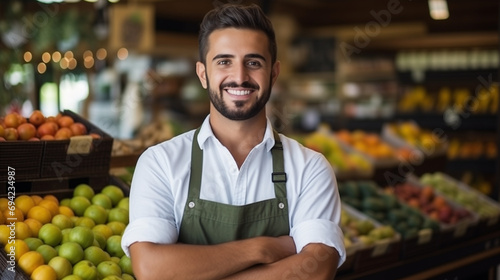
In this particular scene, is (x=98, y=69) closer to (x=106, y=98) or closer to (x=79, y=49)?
(x=106, y=98)

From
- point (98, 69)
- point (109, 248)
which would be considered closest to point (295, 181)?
point (109, 248)

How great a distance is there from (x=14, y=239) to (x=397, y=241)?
2.09 m

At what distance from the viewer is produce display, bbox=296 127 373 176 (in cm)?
532

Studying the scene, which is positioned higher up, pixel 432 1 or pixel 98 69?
pixel 432 1

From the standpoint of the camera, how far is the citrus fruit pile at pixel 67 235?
2.43 metres

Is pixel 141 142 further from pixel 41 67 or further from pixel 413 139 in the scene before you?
pixel 41 67

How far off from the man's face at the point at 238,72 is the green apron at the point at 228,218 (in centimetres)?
25

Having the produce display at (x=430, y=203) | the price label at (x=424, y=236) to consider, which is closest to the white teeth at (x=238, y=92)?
the price label at (x=424, y=236)

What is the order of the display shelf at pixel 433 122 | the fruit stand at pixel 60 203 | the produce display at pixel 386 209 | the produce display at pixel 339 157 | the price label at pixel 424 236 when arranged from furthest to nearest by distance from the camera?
1. the display shelf at pixel 433 122
2. the produce display at pixel 339 157
3. the produce display at pixel 386 209
4. the price label at pixel 424 236
5. the fruit stand at pixel 60 203

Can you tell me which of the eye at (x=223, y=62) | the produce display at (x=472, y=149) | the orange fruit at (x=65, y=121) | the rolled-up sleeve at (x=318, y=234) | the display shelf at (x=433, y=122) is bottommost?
the produce display at (x=472, y=149)

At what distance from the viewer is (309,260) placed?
2.11m

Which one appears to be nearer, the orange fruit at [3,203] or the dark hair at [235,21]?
the dark hair at [235,21]

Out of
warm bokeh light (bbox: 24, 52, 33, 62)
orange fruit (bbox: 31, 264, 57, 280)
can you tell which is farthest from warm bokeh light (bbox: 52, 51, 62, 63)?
orange fruit (bbox: 31, 264, 57, 280)

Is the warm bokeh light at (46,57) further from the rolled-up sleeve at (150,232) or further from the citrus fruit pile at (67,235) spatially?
the rolled-up sleeve at (150,232)
